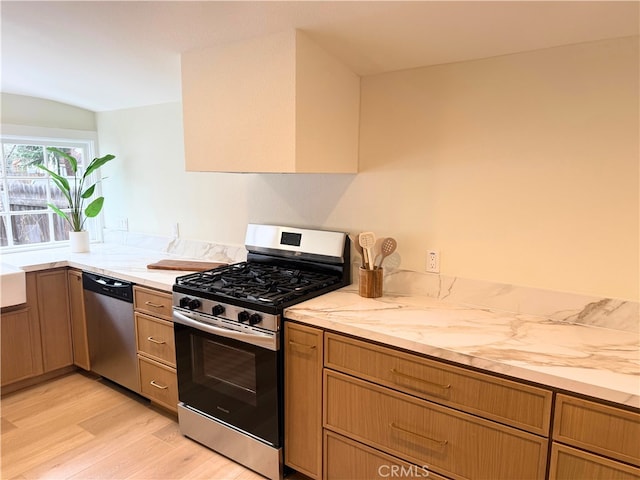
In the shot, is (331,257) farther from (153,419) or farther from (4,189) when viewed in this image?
(4,189)

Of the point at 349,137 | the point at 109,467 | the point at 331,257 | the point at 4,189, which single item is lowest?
the point at 109,467

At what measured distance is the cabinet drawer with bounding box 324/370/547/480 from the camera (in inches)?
56.7

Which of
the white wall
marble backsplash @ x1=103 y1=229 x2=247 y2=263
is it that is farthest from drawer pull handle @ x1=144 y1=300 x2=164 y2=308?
the white wall

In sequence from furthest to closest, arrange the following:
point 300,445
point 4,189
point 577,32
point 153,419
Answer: point 4,189
point 153,419
point 300,445
point 577,32

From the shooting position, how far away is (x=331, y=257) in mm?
2318

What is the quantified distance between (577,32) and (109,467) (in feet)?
9.23

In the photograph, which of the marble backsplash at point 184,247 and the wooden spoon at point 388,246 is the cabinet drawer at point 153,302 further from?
the wooden spoon at point 388,246

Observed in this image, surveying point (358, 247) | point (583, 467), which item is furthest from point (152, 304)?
point (583, 467)

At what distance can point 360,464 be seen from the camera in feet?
5.95

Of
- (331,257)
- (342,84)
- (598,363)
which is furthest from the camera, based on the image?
(331,257)

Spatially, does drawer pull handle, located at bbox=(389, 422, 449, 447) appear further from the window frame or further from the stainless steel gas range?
the window frame

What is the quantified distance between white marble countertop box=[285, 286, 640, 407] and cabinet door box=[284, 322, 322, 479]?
0.09 meters

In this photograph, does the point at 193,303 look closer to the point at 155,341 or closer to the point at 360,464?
the point at 155,341

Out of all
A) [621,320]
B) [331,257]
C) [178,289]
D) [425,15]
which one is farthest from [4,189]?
[621,320]
